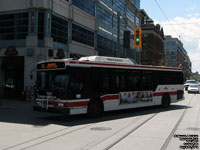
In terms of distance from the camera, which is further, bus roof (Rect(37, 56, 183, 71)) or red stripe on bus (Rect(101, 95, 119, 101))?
red stripe on bus (Rect(101, 95, 119, 101))

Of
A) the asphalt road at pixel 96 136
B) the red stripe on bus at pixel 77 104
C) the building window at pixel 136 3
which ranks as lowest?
the asphalt road at pixel 96 136

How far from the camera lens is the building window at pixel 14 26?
24362 mm

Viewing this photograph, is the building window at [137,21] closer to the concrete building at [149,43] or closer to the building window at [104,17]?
the building window at [104,17]

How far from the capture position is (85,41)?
1216 inches

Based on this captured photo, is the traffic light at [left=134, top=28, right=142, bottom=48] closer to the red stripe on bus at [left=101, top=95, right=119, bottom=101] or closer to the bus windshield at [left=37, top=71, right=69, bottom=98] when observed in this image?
the red stripe on bus at [left=101, top=95, right=119, bottom=101]

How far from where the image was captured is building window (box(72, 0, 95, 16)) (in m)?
28.9

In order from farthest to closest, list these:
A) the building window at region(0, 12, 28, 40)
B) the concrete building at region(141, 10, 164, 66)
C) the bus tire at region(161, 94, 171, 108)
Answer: the concrete building at region(141, 10, 164, 66), the building window at region(0, 12, 28, 40), the bus tire at region(161, 94, 171, 108)

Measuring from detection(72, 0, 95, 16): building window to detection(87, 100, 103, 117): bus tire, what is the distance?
58.0 ft

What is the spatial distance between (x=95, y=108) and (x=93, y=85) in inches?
47.9

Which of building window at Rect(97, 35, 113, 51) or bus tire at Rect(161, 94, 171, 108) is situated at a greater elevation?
building window at Rect(97, 35, 113, 51)

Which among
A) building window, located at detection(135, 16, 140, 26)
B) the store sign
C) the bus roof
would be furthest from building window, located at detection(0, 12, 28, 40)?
building window, located at detection(135, 16, 140, 26)

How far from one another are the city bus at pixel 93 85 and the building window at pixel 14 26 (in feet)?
41.1

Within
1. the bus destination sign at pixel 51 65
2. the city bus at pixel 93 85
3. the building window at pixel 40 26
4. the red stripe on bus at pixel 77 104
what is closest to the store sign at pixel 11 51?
the building window at pixel 40 26

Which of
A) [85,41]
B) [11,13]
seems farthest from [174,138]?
[85,41]
